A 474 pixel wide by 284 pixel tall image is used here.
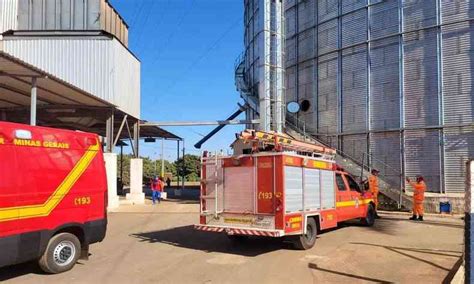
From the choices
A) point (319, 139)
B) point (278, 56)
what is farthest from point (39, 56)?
point (319, 139)

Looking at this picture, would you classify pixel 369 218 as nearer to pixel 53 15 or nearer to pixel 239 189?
pixel 239 189

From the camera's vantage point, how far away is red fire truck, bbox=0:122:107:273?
8.23 m

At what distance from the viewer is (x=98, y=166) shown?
10.3 m

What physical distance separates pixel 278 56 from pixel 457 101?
8911 millimetres

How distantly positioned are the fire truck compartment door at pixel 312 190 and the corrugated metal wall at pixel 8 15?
21601 millimetres

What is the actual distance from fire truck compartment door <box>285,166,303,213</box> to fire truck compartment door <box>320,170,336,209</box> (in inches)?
52.0

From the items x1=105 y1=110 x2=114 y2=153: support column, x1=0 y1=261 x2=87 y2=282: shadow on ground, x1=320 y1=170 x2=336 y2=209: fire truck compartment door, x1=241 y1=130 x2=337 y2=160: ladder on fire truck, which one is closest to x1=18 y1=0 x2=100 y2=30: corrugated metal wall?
x1=105 y1=110 x2=114 y2=153: support column

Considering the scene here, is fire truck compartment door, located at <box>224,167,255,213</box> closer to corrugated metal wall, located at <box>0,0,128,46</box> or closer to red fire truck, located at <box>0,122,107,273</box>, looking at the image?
red fire truck, located at <box>0,122,107,273</box>

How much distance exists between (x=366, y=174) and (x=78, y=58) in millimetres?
15799

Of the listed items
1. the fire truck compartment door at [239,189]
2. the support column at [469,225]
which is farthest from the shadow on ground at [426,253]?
the support column at [469,225]

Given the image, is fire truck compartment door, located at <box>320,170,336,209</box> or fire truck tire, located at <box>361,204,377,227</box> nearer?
fire truck compartment door, located at <box>320,170,336,209</box>

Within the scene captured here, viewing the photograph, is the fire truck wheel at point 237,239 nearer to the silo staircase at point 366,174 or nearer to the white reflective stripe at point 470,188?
the white reflective stripe at point 470,188

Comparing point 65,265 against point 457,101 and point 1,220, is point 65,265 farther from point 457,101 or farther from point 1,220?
point 457,101

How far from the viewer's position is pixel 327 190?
13.3 meters
